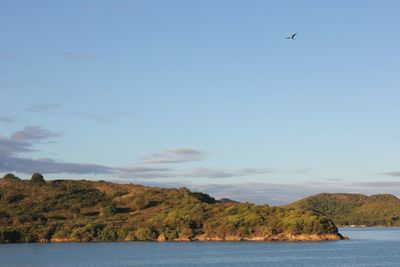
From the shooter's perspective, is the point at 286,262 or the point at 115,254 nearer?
the point at 286,262

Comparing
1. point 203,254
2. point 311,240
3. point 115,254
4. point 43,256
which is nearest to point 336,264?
point 203,254

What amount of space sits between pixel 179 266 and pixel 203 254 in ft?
90.3

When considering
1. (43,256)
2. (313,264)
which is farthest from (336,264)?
(43,256)

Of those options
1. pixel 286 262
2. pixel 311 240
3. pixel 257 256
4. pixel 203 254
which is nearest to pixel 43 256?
pixel 203 254

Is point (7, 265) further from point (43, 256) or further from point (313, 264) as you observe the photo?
point (313, 264)

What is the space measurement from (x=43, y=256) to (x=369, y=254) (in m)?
69.3

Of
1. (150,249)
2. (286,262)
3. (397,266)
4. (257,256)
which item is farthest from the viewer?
(150,249)

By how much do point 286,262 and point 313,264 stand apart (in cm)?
594

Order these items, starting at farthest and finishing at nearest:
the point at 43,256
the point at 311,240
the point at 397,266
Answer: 1. the point at 311,240
2. the point at 43,256
3. the point at 397,266

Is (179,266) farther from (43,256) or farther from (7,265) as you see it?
(43,256)

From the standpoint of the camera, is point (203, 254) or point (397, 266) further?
point (203, 254)

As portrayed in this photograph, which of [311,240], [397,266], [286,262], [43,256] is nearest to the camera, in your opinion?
[397,266]

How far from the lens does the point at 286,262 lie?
12206 centimetres

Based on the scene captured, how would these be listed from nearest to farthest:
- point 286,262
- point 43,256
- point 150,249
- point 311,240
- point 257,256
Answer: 1. point 286,262
2. point 257,256
3. point 43,256
4. point 150,249
5. point 311,240
